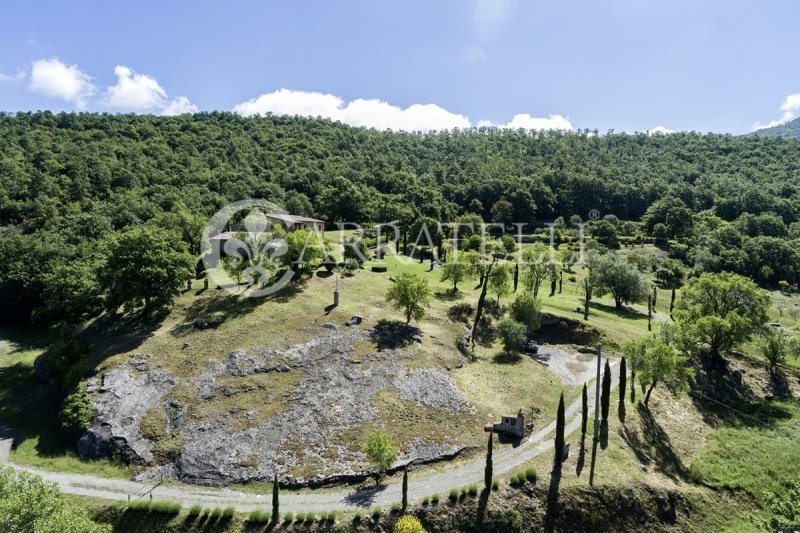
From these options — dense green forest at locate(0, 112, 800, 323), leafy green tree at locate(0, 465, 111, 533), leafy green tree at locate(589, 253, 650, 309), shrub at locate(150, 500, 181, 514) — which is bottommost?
shrub at locate(150, 500, 181, 514)

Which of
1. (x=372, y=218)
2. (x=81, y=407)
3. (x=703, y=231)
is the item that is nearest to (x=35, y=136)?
(x=372, y=218)

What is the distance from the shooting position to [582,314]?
70.0m

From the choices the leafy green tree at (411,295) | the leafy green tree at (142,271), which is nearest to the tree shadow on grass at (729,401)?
the leafy green tree at (411,295)

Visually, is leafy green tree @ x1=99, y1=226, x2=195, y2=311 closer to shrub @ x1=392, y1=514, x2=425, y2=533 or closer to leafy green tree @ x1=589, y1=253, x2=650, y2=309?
shrub @ x1=392, y1=514, x2=425, y2=533

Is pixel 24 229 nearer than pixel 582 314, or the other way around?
pixel 582 314

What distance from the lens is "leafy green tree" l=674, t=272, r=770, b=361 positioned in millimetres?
55750

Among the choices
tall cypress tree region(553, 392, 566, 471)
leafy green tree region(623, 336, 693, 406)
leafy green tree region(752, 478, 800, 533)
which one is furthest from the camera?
leafy green tree region(623, 336, 693, 406)

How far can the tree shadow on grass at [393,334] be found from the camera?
173 ft

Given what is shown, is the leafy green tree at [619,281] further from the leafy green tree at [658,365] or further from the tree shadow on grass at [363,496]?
the tree shadow on grass at [363,496]

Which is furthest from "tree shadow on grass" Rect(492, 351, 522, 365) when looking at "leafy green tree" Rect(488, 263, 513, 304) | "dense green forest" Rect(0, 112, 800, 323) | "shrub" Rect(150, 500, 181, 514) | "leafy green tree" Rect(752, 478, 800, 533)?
"dense green forest" Rect(0, 112, 800, 323)

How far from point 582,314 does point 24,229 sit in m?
114

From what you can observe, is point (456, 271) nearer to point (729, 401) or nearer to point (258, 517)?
point (729, 401)

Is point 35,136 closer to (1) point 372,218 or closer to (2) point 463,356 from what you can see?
(1) point 372,218

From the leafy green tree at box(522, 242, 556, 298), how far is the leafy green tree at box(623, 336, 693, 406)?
25.0 meters
